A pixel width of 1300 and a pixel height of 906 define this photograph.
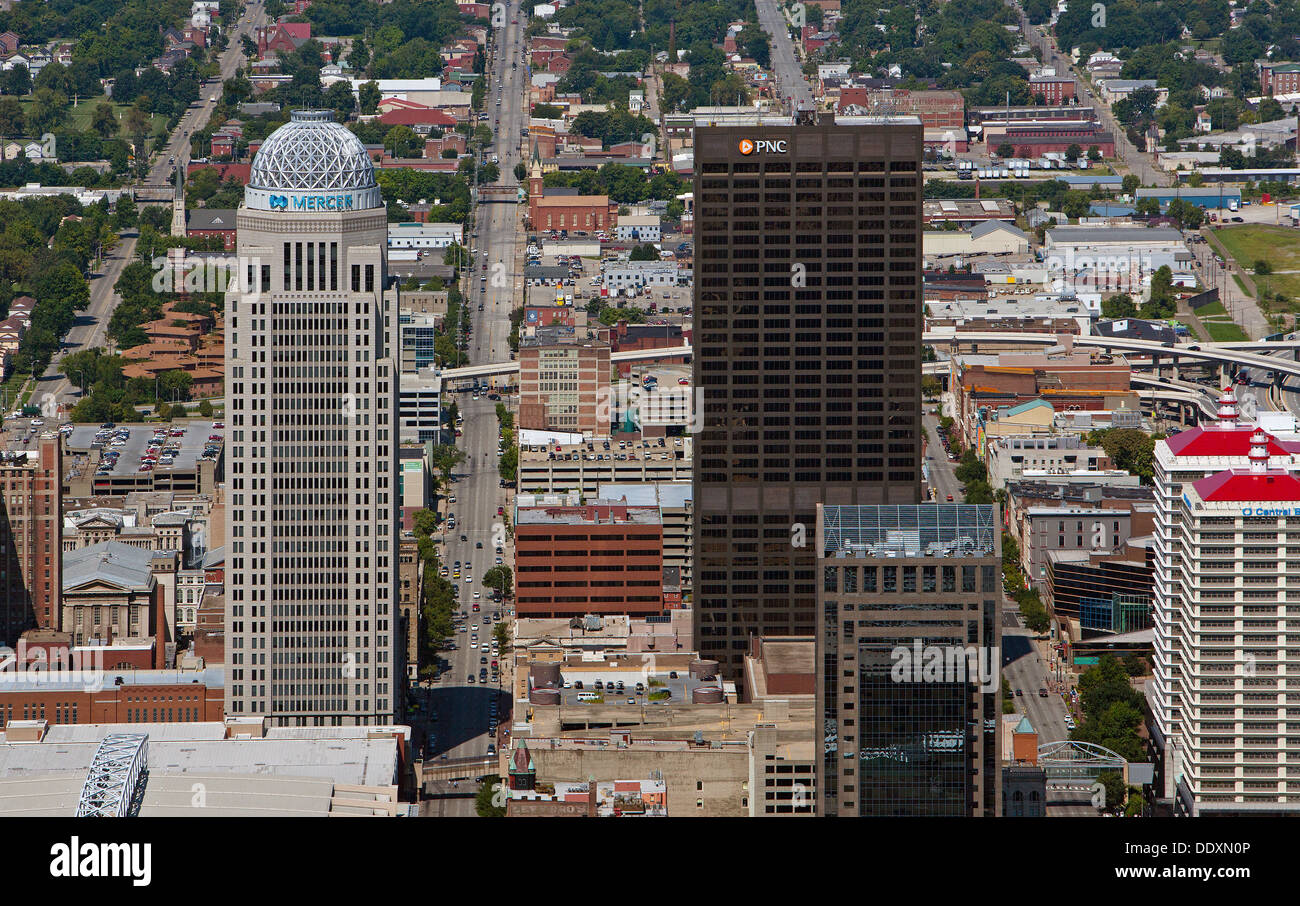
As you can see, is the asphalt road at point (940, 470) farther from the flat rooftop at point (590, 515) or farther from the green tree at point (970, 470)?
the flat rooftop at point (590, 515)

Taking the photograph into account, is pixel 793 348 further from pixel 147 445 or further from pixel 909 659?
pixel 147 445

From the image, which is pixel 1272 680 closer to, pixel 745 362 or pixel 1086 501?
pixel 745 362

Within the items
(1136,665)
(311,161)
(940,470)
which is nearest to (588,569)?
(1136,665)

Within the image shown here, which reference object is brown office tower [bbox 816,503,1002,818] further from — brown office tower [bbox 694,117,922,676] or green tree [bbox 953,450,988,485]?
green tree [bbox 953,450,988,485]

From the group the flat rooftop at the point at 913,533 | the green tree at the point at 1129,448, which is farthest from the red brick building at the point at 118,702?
the green tree at the point at 1129,448

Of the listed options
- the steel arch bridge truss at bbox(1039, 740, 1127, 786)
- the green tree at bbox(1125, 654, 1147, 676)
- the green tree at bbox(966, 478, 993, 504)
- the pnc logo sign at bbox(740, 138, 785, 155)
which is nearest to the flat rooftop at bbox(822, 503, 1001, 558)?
the steel arch bridge truss at bbox(1039, 740, 1127, 786)
